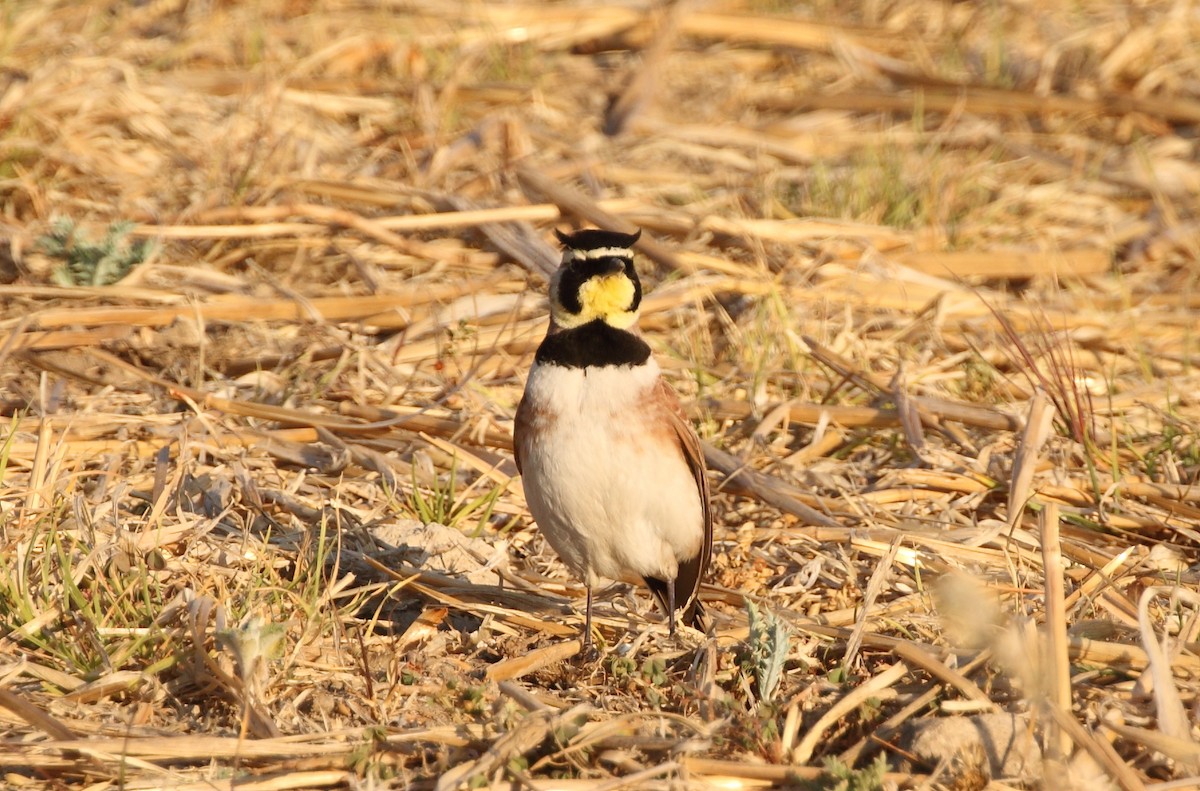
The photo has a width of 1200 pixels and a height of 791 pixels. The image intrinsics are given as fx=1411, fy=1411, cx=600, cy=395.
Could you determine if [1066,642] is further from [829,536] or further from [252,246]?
[252,246]

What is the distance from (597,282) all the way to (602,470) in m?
0.60

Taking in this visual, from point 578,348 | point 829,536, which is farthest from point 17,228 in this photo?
point 829,536

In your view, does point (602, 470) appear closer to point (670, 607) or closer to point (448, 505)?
point (670, 607)

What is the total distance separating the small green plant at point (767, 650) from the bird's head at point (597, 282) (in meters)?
1.03

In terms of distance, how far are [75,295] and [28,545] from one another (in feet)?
7.89

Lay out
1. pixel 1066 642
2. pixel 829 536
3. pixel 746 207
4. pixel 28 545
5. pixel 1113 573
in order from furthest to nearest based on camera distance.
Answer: pixel 746 207 → pixel 829 536 → pixel 1113 573 → pixel 28 545 → pixel 1066 642

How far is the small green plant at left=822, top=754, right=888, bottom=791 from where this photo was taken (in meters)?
3.54

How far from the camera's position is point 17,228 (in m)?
6.98

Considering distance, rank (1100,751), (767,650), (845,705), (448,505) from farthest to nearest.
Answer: (448,505)
(767,650)
(845,705)
(1100,751)

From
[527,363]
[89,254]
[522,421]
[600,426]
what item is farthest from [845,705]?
[89,254]

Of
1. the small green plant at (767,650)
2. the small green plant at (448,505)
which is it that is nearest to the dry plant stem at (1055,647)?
the small green plant at (767,650)

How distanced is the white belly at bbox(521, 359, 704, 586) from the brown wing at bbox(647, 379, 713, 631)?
0.19 feet

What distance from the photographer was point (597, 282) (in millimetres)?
4465

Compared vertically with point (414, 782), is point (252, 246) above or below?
above
